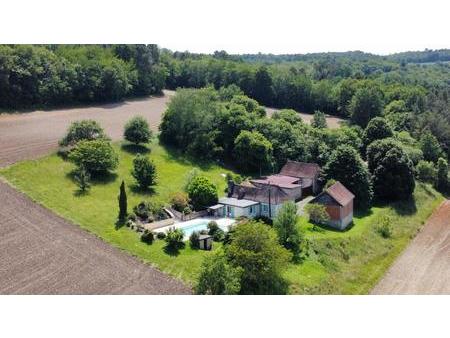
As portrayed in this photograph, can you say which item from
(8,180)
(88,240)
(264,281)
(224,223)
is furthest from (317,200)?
(8,180)

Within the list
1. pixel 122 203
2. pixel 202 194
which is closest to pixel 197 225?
pixel 202 194

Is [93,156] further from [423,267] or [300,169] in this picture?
[423,267]

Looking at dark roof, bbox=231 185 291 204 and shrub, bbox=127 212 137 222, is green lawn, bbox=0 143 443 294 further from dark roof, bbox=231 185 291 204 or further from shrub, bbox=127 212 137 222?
dark roof, bbox=231 185 291 204

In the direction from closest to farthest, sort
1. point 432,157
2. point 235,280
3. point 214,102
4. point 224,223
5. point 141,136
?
point 235,280
point 224,223
point 141,136
point 214,102
point 432,157

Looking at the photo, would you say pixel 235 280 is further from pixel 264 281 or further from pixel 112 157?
pixel 112 157

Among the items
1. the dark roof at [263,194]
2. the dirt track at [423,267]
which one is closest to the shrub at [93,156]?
the dark roof at [263,194]

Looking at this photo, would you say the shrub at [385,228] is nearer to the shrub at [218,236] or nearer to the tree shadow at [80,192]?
the shrub at [218,236]

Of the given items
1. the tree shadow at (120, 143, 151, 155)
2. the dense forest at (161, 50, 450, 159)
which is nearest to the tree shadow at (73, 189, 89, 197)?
the tree shadow at (120, 143, 151, 155)
